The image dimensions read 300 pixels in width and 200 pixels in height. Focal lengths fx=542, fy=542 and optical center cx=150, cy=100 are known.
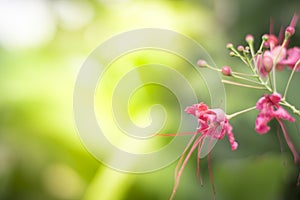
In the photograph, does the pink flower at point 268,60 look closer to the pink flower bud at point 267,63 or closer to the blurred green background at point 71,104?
the pink flower bud at point 267,63

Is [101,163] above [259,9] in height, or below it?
below

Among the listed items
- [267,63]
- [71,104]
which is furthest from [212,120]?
[71,104]

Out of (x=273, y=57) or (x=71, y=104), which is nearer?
(x=273, y=57)

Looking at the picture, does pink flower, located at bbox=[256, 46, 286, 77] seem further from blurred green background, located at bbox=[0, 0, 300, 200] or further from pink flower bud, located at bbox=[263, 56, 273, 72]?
blurred green background, located at bbox=[0, 0, 300, 200]

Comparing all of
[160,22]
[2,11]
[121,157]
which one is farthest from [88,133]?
[2,11]

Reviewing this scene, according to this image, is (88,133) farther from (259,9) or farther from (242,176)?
(259,9)

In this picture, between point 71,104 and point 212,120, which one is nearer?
point 212,120

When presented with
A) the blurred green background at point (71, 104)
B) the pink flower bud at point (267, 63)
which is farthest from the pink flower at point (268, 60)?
the blurred green background at point (71, 104)

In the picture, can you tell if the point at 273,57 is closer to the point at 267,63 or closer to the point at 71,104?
the point at 267,63

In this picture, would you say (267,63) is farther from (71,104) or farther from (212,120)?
(71,104)

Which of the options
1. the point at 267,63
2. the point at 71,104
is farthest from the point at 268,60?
the point at 71,104
